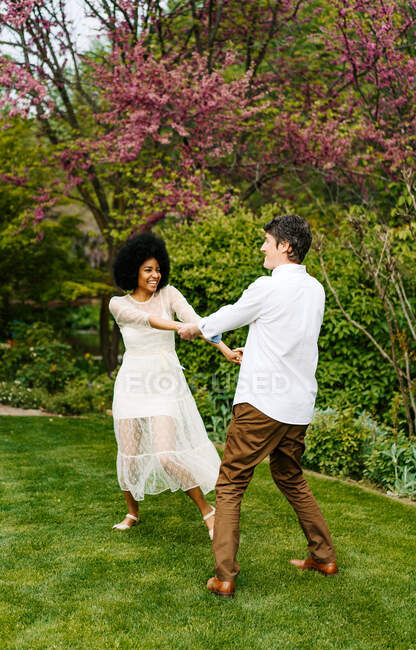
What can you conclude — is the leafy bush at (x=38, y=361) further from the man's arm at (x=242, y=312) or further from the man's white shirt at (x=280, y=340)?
the man's white shirt at (x=280, y=340)

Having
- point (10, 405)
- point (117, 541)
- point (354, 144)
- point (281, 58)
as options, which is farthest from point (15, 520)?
point (281, 58)

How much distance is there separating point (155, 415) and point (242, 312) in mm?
1086

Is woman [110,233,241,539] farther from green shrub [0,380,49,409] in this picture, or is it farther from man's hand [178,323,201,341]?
green shrub [0,380,49,409]

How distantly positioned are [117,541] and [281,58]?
9184 millimetres

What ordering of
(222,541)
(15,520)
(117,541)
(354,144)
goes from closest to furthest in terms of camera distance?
(222,541) → (117,541) → (15,520) → (354,144)

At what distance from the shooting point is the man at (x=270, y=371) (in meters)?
3.19

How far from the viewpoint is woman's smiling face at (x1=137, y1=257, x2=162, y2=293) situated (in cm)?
411

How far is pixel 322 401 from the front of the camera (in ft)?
21.0

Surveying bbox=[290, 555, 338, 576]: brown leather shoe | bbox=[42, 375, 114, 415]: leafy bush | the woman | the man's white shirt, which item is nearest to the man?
the man's white shirt

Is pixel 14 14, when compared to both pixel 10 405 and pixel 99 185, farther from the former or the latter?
pixel 10 405

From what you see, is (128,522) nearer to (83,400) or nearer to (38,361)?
(83,400)

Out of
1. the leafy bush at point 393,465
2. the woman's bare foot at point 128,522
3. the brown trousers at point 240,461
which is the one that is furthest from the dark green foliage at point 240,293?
the brown trousers at point 240,461

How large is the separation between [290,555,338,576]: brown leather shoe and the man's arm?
1.38 meters

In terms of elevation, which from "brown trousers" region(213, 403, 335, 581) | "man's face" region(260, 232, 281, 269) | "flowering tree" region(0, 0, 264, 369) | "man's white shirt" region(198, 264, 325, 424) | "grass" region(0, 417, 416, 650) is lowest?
"grass" region(0, 417, 416, 650)
